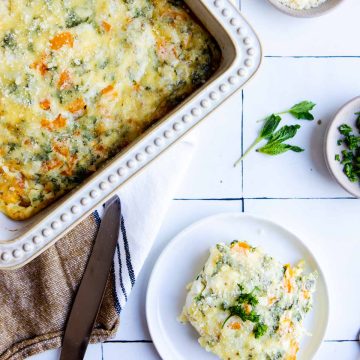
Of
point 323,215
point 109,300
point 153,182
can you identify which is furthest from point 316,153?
point 109,300

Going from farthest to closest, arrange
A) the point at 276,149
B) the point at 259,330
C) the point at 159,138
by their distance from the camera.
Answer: the point at 276,149 → the point at 259,330 → the point at 159,138

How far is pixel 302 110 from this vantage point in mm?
1988

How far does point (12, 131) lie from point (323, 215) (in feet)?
3.43

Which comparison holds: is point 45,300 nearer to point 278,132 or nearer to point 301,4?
point 278,132

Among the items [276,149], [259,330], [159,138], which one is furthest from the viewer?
[276,149]

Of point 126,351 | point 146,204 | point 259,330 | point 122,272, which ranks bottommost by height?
point 126,351

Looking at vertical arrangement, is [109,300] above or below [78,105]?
below

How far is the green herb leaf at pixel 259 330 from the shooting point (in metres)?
1.88

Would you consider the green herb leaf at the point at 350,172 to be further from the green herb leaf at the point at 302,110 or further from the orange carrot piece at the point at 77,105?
the orange carrot piece at the point at 77,105

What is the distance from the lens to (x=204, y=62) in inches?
60.0

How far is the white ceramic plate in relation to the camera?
197 cm

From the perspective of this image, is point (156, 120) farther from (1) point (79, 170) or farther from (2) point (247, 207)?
(2) point (247, 207)

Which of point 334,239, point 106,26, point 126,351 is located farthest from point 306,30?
point 126,351

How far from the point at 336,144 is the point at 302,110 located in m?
0.15
